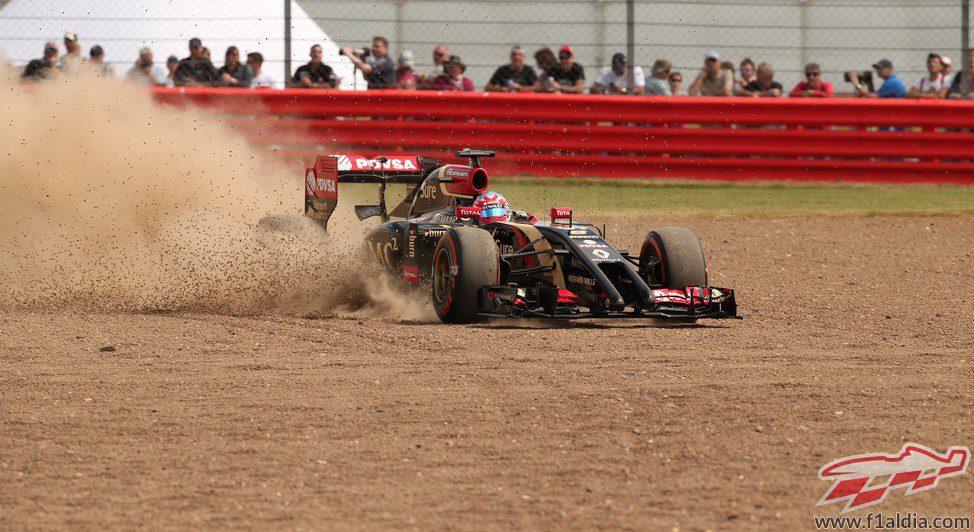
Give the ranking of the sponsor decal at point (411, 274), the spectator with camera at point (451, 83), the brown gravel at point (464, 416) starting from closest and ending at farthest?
the brown gravel at point (464, 416) < the sponsor decal at point (411, 274) < the spectator with camera at point (451, 83)

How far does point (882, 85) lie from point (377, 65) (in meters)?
6.56

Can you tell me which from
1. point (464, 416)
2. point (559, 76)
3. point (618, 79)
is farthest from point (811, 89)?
point (464, 416)

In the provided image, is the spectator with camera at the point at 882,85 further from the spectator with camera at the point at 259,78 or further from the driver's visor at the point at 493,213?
the driver's visor at the point at 493,213

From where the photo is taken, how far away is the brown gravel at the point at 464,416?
4.85 metres

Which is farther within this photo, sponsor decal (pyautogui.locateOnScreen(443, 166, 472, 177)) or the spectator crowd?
the spectator crowd

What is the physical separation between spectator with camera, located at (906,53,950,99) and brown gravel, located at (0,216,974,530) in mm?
8657

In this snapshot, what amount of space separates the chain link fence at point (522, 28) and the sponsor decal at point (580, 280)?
26.4ft

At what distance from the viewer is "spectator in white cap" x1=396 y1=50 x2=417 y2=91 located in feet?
57.7

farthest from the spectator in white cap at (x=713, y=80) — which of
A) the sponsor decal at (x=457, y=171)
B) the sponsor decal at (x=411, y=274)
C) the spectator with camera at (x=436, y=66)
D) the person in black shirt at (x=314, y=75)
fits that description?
the sponsor decal at (x=411, y=274)

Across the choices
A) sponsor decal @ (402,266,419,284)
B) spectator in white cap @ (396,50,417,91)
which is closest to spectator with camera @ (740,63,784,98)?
spectator in white cap @ (396,50,417,91)

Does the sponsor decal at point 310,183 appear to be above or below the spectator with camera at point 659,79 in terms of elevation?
below

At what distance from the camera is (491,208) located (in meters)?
9.75

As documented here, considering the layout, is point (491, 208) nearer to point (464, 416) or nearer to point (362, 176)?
point (362, 176)

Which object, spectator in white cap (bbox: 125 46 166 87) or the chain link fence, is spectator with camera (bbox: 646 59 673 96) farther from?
spectator in white cap (bbox: 125 46 166 87)
